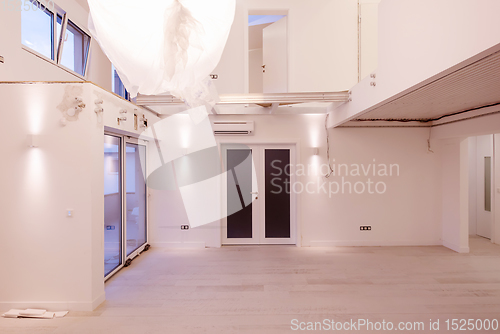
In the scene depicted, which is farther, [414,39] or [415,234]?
[415,234]

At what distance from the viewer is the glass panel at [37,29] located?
3031 millimetres

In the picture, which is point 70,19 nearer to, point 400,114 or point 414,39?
point 414,39

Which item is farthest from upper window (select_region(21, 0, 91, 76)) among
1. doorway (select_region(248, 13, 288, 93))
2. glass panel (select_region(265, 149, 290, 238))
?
glass panel (select_region(265, 149, 290, 238))

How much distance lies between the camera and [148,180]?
5.00 m

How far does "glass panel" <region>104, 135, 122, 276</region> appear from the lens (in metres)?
3.62

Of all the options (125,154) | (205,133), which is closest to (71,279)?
(125,154)

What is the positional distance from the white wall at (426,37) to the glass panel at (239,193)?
9.03ft

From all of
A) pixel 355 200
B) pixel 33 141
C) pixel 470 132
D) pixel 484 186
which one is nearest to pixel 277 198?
pixel 355 200

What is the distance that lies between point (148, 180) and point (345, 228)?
156 inches

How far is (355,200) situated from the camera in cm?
505

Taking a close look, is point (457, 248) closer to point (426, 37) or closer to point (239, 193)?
point (239, 193)

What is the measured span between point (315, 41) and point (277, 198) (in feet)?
9.96

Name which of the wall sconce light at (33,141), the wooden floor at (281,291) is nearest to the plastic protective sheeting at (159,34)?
the wall sconce light at (33,141)

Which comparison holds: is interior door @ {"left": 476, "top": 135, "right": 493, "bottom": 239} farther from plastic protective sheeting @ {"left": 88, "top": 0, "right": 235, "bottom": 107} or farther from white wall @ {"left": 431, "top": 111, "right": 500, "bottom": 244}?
plastic protective sheeting @ {"left": 88, "top": 0, "right": 235, "bottom": 107}
